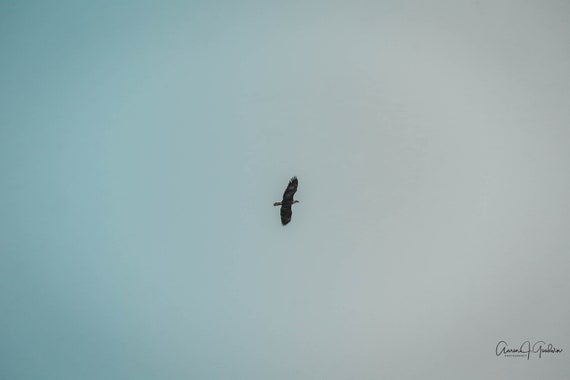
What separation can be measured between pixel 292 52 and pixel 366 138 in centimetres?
269

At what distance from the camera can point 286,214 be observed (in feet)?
24.5

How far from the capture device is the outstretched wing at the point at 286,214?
7.37 m

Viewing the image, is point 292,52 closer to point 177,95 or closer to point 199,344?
point 177,95

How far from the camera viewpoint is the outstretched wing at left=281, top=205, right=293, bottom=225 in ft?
24.2
